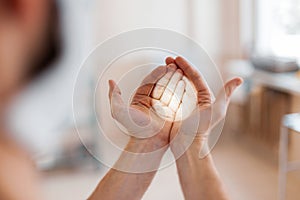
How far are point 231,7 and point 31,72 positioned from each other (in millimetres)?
2452

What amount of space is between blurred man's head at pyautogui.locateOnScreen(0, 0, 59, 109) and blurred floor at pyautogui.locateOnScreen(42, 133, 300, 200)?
3.56 ft

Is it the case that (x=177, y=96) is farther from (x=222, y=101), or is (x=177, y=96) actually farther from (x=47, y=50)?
(x=47, y=50)

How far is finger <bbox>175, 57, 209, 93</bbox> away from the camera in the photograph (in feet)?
2.99

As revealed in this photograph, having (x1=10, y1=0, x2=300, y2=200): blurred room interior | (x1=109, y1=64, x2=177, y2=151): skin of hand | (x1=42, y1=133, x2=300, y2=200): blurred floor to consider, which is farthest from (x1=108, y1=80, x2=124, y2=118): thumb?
(x1=42, y1=133, x2=300, y2=200): blurred floor

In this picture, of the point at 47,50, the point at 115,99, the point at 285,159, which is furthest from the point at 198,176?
the point at 285,159

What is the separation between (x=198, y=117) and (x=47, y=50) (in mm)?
479

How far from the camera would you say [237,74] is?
2484 mm

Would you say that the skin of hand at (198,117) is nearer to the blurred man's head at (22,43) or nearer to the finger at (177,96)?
the finger at (177,96)

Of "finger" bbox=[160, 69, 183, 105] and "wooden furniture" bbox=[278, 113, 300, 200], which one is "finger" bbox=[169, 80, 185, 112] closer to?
"finger" bbox=[160, 69, 183, 105]

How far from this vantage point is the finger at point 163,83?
895 millimetres

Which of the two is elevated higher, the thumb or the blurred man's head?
the blurred man's head

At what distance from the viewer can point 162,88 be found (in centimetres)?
90

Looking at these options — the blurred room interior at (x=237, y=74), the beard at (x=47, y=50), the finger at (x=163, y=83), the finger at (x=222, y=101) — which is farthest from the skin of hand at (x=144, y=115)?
the blurred room interior at (x=237, y=74)

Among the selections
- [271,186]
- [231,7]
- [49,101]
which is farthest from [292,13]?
[49,101]
